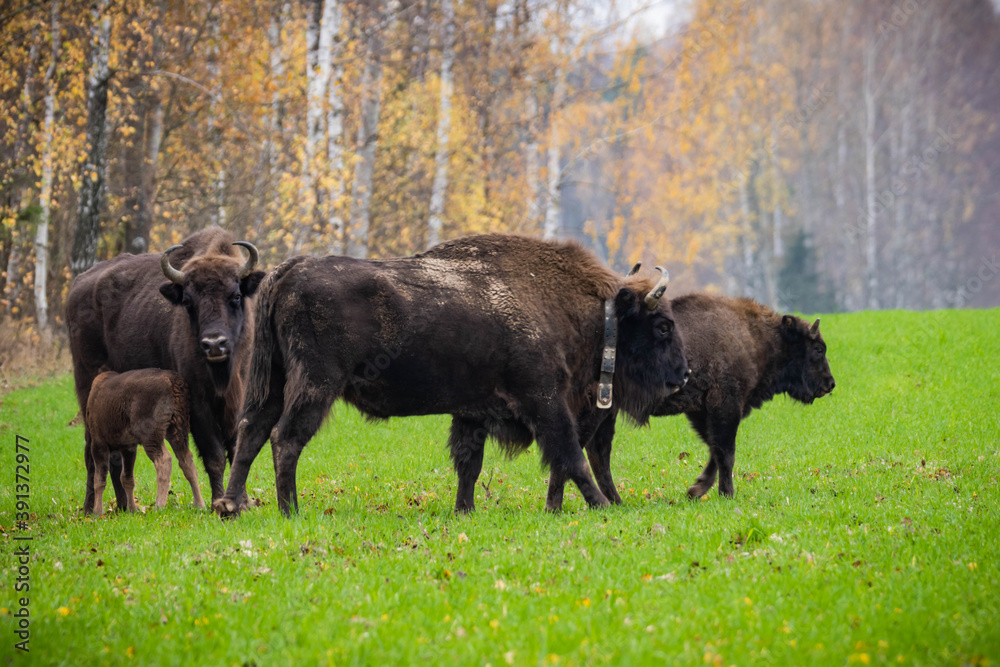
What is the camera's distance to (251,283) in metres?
8.26

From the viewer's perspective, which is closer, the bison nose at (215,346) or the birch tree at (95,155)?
the bison nose at (215,346)

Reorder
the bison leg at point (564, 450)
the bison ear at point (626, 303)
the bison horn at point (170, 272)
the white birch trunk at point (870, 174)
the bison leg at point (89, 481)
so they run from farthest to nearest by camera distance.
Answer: the white birch trunk at point (870, 174) → the bison leg at point (89, 481) → the bison ear at point (626, 303) → the bison horn at point (170, 272) → the bison leg at point (564, 450)

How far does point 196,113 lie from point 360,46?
226 inches

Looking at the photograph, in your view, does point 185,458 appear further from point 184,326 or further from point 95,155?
point 95,155

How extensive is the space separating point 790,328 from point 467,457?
14.9ft

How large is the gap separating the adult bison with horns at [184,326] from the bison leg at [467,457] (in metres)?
2.32

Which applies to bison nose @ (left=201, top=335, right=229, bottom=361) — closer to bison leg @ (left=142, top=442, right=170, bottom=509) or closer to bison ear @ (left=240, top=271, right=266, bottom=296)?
bison ear @ (left=240, top=271, right=266, bottom=296)

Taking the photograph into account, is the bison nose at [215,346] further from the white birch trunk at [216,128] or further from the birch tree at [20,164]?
the white birch trunk at [216,128]

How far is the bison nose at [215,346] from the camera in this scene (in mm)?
7504

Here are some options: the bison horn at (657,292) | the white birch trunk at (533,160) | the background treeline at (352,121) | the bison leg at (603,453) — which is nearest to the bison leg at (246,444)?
the bison leg at (603,453)

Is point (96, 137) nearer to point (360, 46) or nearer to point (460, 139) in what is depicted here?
point (360, 46)

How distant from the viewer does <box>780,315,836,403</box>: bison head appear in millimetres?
9906

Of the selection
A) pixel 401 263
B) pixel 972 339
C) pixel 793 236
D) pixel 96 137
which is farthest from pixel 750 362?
pixel 793 236

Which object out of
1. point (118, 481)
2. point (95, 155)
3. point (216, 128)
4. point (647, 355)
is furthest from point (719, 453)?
point (216, 128)
